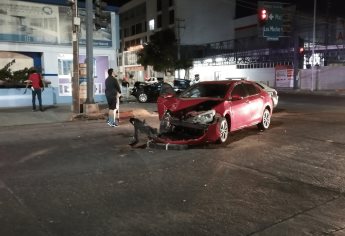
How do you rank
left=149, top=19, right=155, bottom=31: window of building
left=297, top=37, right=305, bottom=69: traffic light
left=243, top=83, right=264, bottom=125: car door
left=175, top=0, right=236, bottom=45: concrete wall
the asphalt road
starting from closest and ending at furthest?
the asphalt road < left=243, top=83, right=264, bottom=125: car door < left=297, top=37, right=305, bottom=69: traffic light < left=175, top=0, right=236, bottom=45: concrete wall < left=149, top=19, right=155, bottom=31: window of building

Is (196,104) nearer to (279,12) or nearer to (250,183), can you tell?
(250,183)

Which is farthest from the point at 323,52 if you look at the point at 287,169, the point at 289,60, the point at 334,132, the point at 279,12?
the point at 287,169

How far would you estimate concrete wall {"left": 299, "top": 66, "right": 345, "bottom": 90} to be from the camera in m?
39.8

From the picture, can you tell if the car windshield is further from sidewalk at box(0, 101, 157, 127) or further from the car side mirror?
sidewalk at box(0, 101, 157, 127)

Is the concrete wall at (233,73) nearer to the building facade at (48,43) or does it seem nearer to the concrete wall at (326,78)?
the concrete wall at (326,78)

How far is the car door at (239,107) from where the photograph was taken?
1091 centimetres

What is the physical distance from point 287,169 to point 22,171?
4743mm

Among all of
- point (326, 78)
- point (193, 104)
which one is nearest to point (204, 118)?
point (193, 104)

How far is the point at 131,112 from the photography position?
56.9ft

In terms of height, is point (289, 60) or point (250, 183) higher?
point (289, 60)

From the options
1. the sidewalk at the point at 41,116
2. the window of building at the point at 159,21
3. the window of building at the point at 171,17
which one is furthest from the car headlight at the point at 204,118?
the window of building at the point at 159,21

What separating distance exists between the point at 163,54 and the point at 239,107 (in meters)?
48.6

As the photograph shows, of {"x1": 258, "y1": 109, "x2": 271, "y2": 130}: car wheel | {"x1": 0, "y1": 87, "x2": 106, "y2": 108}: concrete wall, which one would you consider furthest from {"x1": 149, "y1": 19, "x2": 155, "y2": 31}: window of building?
{"x1": 258, "y1": 109, "x2": 271, "y2": 130}: car wheel

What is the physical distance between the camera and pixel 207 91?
11.5 m
